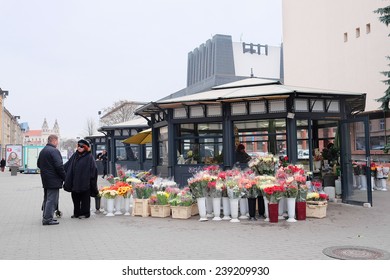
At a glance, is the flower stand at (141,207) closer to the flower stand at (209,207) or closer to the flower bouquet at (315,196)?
the flower stand at (209,207)

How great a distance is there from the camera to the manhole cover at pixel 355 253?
5917 mm

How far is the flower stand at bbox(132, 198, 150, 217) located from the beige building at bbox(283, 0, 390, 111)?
20.4 meters

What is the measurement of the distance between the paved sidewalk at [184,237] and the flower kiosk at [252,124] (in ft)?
9.75

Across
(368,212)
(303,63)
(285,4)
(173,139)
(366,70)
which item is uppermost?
(285,4)

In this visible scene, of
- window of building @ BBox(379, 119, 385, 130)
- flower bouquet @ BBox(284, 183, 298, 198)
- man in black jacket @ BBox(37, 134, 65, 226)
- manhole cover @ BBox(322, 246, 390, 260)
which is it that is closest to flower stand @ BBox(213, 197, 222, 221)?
flower bouquet @ BBox(284, 183, 298, 198)

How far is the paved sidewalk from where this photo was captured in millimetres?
6164

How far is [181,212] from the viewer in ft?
31.5

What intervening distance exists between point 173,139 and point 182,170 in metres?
1.19

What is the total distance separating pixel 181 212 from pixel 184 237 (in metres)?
2.13

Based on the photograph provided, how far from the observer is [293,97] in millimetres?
12336

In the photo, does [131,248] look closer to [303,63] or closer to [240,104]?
[240,104]

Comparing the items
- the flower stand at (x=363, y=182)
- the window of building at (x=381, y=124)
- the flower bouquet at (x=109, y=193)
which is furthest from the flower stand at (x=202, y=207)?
the window of building at (x=381, y=124)

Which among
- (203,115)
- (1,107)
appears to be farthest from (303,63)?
(1,107)

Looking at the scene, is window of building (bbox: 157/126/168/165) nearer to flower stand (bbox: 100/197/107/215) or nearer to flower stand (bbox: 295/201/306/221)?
Result: flower stand (bbox: 100/197/107/215)
